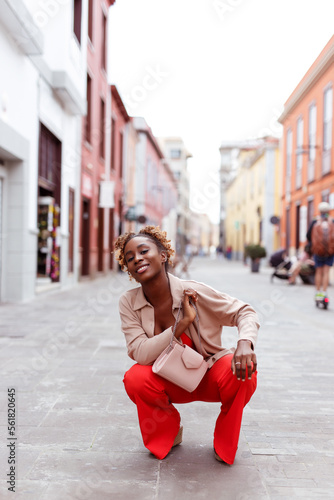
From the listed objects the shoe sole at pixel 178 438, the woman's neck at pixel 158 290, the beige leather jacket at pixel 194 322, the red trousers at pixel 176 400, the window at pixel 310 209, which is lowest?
the shoe sole at pixel 178 438

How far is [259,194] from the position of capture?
1377 inches

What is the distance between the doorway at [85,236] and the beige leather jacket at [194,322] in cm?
1394

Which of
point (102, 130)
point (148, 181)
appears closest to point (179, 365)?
point (102, 130)

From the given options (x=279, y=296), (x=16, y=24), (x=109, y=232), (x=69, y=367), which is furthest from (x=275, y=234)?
(x=69, y=367)

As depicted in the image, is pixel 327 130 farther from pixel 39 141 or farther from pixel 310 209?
pixel 39 141

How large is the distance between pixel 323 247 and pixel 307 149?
474 inches

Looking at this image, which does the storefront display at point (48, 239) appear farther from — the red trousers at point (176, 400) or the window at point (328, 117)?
the window at point (328, 117)

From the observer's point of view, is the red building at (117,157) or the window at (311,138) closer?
the window at (311,138)

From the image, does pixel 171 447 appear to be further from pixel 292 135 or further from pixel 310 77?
pixel 292 135

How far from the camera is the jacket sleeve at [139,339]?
2610 mm

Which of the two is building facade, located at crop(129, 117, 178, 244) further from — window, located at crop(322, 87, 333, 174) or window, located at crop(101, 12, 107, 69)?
window, located at crop(322, 87, 333, 174)

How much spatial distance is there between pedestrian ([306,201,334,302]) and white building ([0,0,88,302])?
16.4 feet

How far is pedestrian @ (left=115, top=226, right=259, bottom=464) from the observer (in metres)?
2.65

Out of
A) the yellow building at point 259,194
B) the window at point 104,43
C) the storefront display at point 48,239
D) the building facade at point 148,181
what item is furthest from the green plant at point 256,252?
the storefront display at point 48,239
